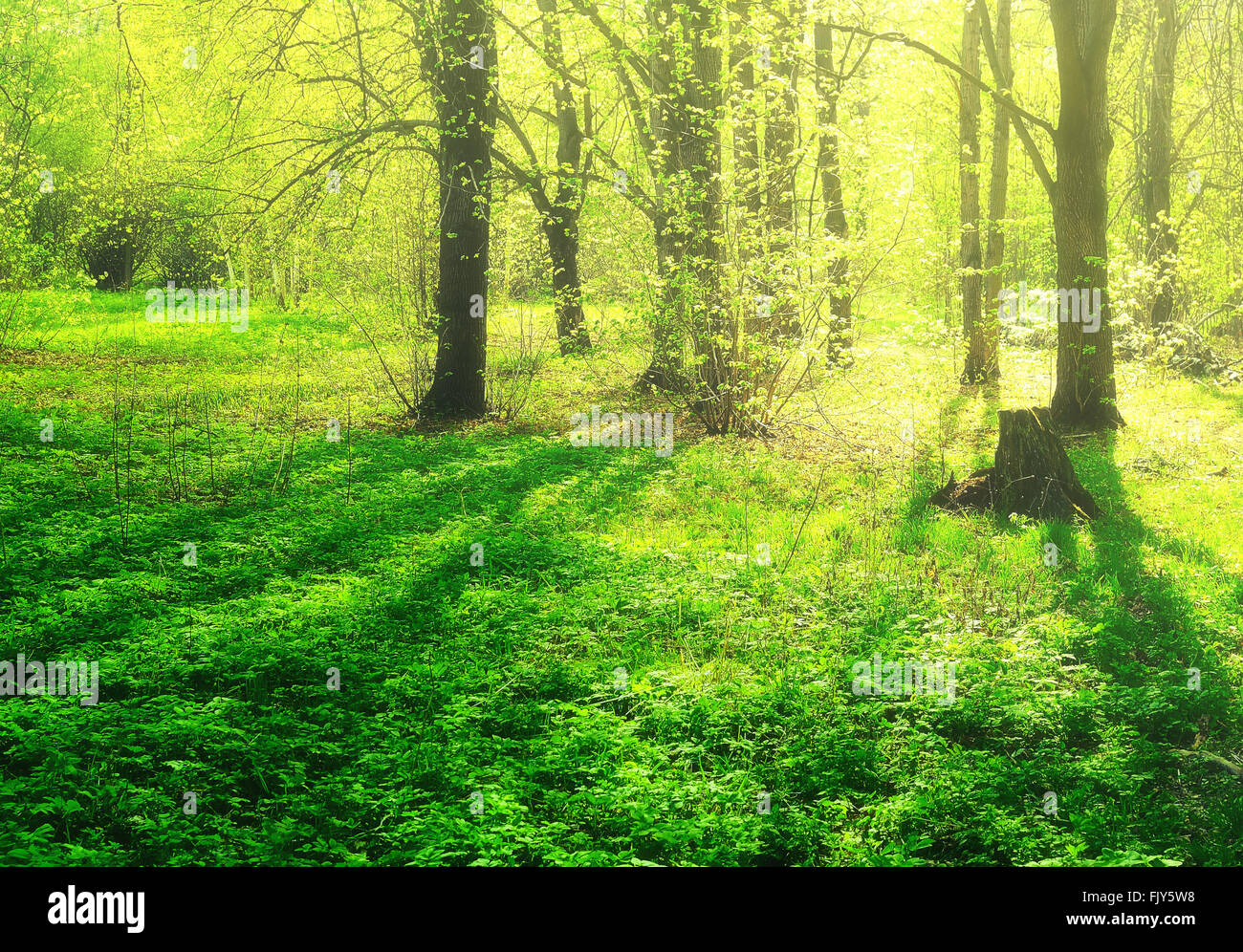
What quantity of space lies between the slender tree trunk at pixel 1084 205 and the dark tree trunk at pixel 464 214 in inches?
321

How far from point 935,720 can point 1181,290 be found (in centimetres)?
2086

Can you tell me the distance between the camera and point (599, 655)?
6.73m

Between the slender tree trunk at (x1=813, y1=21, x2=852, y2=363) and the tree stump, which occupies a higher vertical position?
the slender tree trunk at (x1=813, y1=21, x2=852, y2=363)

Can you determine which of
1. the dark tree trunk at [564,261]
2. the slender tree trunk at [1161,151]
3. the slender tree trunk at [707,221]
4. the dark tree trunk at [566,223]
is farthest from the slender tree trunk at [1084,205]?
the dark tree trunk at [564,261]

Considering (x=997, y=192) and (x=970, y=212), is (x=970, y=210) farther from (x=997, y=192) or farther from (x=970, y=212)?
(x=997, y=192)

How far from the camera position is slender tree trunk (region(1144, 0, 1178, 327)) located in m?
19.3

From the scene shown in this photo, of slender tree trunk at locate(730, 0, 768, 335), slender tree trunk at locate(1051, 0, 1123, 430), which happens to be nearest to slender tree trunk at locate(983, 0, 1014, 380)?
slender tree trunk at locate(1051, 0, 1123, 430)

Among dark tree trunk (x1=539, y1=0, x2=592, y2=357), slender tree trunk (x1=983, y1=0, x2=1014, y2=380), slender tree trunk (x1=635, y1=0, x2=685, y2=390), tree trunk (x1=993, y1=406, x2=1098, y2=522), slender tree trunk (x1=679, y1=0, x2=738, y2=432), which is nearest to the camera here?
tree trunk (x1=993, y1=406, x2=1098, y2=522)

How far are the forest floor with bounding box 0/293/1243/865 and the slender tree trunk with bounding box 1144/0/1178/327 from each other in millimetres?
8700

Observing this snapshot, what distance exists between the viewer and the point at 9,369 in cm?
1723

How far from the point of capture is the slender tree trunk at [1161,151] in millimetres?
19281

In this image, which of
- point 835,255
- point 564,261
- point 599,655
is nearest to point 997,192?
point 835,255

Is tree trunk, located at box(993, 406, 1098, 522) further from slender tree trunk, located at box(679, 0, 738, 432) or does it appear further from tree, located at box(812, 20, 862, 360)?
slender tree trunk, located at box(679, 0, 738, 432)

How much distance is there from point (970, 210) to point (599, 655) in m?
16.0
